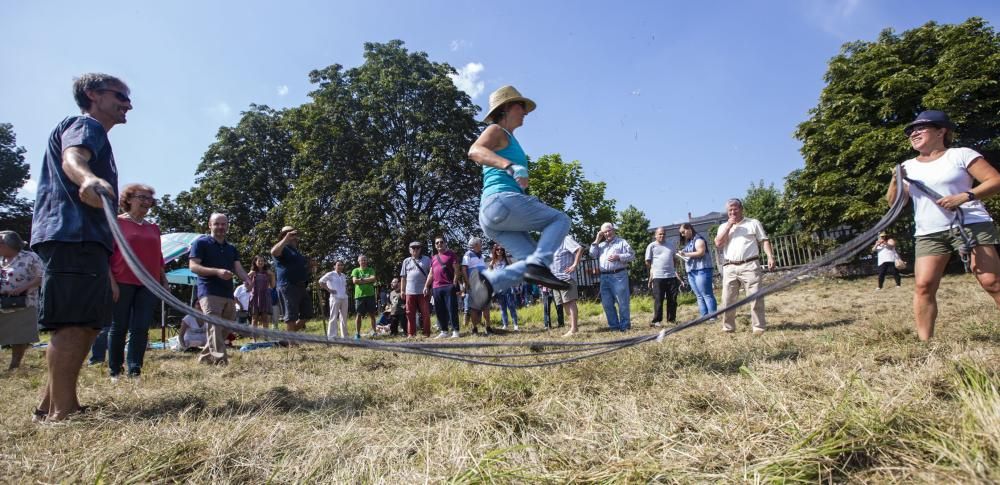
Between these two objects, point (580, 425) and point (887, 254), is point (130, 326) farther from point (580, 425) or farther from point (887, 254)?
point (887, 254)

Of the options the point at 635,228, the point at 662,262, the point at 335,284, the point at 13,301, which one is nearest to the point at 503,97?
the point at 662,262

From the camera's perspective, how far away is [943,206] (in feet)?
11.6

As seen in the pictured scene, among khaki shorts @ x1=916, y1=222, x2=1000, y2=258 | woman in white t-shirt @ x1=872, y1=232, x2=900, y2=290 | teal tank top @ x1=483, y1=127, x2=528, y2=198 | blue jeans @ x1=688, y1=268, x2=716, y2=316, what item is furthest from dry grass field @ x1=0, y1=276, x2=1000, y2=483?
woman in white t-shirt @ x1=872, y1=232, x2=900, y2=290

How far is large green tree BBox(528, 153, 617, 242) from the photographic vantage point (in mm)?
34375

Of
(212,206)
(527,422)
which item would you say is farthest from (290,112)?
(527,422)

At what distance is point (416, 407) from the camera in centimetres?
294

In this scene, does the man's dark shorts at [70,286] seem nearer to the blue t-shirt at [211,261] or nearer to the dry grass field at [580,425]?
the dry grass field at [580,425]

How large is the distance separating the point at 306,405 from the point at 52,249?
1.73 m

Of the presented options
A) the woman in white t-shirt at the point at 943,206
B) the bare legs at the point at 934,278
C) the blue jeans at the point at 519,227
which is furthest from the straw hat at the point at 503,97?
the bare legs at the point at 934,278

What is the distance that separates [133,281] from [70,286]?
7.42 feet

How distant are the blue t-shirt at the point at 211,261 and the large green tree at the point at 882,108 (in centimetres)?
2269

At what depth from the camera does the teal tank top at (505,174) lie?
337 centimetres

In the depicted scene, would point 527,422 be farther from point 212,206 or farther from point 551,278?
point 212,206

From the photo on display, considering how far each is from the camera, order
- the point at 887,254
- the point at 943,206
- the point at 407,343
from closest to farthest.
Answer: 1. the point at 407,343
2. the point at 943,206
3. the point at 887,254
